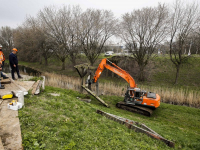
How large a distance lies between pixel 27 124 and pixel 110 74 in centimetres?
1839

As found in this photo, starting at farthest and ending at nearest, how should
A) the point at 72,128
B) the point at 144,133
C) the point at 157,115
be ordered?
the point at 157,115
the point at 144,133
the point at 72,128

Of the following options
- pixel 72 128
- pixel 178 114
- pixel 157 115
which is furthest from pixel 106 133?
pixel 178 114

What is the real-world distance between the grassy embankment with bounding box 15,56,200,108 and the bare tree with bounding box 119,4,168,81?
11.5 feet

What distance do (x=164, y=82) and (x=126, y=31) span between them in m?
8.60

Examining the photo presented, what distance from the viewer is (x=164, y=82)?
18500 millimetres

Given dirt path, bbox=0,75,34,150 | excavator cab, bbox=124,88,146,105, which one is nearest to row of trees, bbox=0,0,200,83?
excavator cab, bbox=124,88,146,105

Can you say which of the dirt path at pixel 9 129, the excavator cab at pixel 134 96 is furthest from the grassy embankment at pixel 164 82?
the dirt path at pixel 9 129

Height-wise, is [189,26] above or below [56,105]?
above

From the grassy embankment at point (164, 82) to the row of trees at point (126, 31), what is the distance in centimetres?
175

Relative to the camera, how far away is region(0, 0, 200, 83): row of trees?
15.5 meters

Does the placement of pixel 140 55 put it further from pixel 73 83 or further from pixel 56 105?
pixel 56 105

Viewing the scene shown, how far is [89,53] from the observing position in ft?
71.2

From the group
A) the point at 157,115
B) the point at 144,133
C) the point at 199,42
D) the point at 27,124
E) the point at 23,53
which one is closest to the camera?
the point at 27,124

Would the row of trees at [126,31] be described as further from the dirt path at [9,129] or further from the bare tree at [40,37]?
the dirt path at [9,129]
